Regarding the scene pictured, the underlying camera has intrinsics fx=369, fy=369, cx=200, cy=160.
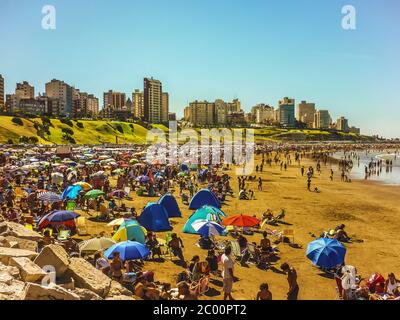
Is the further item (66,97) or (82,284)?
(66,97)

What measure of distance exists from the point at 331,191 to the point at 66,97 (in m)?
160

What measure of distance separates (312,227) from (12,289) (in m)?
14.8

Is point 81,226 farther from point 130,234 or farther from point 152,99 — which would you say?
point 152,99

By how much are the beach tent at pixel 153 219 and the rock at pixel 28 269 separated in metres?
7.10

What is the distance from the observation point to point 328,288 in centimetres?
1088

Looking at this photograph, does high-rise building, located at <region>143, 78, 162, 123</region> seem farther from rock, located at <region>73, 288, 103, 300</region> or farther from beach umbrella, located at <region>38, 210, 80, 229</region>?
rock, located at <region>73, 288, 103, 300</region>

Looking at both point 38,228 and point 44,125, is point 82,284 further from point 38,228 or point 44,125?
point 44,125

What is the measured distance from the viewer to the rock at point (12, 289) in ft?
21.1

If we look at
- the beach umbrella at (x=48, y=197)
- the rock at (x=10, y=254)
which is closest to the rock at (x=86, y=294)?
the rock at (x=10, y=254)

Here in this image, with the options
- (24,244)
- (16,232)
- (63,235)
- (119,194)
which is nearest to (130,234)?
(63,235)
